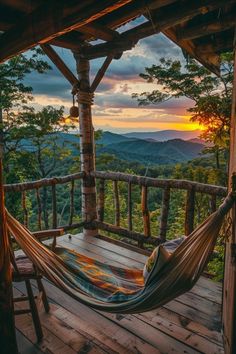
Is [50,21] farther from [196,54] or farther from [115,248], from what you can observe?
[115,248]

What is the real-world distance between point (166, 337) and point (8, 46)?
2.50m

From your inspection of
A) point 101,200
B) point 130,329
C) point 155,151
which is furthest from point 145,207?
point 155,151

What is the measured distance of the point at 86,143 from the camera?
144 inches

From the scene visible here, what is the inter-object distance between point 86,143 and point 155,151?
2317cm

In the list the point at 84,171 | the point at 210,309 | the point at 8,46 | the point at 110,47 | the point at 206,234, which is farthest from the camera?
the point at 84,171

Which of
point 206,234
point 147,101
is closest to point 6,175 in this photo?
point 147,101

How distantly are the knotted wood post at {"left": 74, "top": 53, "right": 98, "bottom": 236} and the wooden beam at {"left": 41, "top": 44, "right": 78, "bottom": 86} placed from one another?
0.42ft

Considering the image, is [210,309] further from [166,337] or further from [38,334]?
[38,334]

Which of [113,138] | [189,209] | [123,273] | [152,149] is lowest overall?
[152,149]

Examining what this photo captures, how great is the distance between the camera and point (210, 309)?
7.15ft

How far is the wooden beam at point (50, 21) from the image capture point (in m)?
1.61

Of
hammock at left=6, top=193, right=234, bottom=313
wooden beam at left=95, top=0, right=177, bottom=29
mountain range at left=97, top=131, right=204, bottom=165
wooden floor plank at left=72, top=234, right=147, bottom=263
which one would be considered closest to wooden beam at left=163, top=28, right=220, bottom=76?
wooden beam at left=95, top=0, right=177, bottom=29

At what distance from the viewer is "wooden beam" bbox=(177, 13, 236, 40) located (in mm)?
2096

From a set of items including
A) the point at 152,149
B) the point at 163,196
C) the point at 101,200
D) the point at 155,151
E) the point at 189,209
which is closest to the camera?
the point at 189,209
